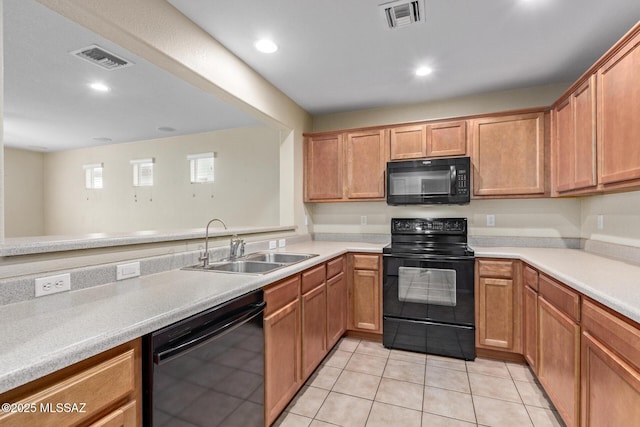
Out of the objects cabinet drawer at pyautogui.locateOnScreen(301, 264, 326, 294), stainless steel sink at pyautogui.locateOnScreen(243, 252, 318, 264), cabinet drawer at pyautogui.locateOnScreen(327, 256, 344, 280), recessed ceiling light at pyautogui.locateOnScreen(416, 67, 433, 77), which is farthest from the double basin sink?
recessed ceiling light at pyautogui.locateOnScreen(416, 67, 433, 77)

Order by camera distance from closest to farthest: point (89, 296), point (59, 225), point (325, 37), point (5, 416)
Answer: point (5, 416) < point (89, 296) < point (325, 37) < point (59, 225)

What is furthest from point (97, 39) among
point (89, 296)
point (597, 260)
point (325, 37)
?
point (597, 260)

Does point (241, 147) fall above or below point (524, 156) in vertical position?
above

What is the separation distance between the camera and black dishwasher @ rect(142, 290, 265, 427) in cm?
106

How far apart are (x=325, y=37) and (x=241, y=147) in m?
2.92

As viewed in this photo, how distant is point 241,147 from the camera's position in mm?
4848

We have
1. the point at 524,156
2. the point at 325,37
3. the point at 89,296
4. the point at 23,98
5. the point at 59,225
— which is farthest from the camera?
the point at 59,225

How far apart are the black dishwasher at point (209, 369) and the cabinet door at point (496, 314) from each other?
1954 mm

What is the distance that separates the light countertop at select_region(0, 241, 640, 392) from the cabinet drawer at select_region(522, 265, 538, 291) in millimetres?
219

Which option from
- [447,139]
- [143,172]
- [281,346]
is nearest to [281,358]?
[281,346]

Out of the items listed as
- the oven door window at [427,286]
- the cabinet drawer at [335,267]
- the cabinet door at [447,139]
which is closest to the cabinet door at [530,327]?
the oven door window at [427,286]

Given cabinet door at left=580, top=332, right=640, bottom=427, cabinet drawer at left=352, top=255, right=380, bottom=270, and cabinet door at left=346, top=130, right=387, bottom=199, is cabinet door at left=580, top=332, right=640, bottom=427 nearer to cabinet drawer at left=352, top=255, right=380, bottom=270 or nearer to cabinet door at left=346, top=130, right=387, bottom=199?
cabinet drawer at left=352, top=255, right=380, bottom=270

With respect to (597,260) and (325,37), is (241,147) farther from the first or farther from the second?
(597,260)

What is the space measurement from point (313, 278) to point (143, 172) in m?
4.81
